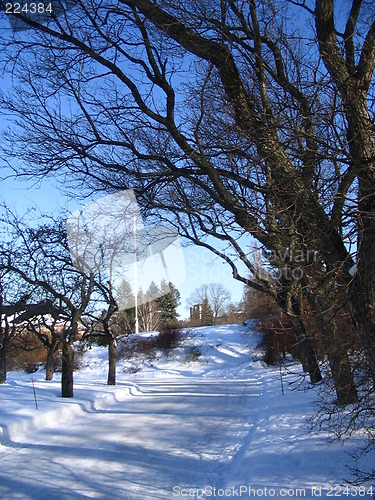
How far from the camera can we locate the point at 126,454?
22.6 ft

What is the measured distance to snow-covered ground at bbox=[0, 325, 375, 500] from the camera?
502 cm

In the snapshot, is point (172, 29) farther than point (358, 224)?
Yes

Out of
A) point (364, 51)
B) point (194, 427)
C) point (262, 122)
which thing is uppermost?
point (364, 51)

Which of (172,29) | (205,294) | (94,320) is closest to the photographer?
(172,29)

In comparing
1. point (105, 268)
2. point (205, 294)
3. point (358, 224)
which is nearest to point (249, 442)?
point (358, 224)

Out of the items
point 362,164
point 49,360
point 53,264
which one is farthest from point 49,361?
point 362,164

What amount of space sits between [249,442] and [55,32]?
7143mm

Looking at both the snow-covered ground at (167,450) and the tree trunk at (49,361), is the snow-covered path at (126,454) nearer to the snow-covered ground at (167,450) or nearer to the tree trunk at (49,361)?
the snow-covered ground at (167,450)

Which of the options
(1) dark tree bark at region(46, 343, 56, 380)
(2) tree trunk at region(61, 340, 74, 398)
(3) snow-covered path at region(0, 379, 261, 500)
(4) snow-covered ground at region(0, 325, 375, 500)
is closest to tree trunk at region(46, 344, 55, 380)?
(1) dark tree bark at region(46, 343, 56, 380)

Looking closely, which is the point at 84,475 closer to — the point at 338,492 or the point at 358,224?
the point at 338,492

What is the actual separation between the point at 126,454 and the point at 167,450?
27.3 inches

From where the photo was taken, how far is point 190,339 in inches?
1802

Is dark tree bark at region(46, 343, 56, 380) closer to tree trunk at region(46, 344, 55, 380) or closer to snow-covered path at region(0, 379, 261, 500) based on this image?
tree trunk at region(46, 344, 55, 380)

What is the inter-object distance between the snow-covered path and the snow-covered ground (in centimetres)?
2
